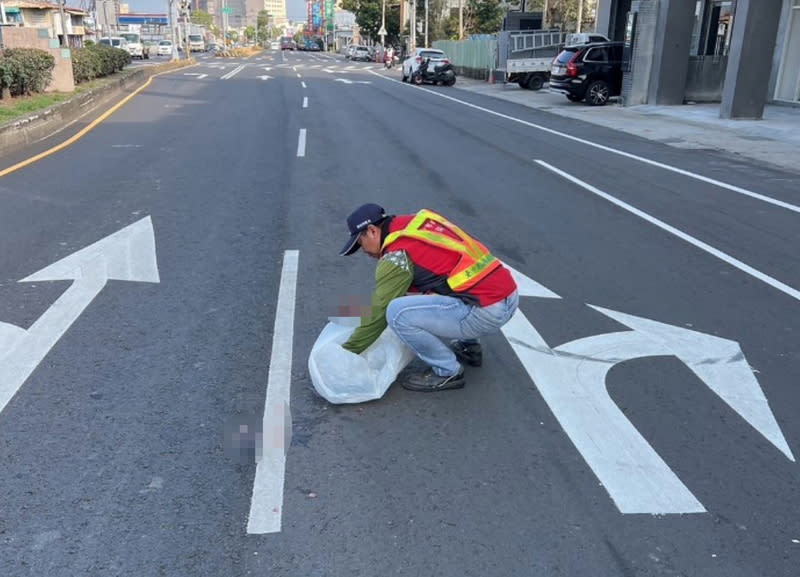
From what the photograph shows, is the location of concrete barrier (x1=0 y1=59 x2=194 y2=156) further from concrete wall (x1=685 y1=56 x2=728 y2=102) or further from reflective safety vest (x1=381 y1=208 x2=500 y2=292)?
concrete wall (x1=685 y1=56 x2=728 y2=102)

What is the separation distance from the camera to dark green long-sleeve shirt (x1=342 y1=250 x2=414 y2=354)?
4125 mm

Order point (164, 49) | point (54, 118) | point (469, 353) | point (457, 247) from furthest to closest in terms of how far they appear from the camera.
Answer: point (164, 49) < point (54, 118) < point (469, 353) < point (457, 247)

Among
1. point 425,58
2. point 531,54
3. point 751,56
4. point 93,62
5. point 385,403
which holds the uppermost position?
point 751,56

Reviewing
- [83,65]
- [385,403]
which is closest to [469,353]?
[385,403]

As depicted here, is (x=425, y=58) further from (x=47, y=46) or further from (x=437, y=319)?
(x=437, y=319)

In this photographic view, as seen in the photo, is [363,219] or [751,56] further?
[751,56]

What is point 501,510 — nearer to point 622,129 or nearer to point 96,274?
point 96,274

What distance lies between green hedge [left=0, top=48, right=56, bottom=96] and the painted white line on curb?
7.05 m

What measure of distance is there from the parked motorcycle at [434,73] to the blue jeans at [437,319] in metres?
33.1

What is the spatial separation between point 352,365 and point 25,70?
17505mm

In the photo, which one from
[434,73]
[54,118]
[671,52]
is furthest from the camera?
[434,73]

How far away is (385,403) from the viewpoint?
4.46 meters

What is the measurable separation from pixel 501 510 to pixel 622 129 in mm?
16746

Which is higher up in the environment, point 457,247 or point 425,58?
point 425,58
